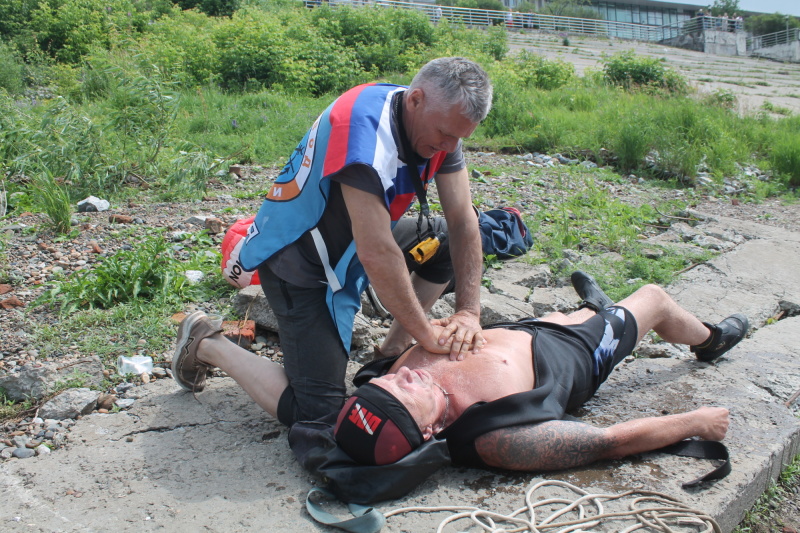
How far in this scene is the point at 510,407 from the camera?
7.82ft

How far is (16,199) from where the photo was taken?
5375mm

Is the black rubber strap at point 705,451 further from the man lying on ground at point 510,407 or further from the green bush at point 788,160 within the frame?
the green bush at point 788,160

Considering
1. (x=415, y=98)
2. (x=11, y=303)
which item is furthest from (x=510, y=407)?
(x=11, y=303)

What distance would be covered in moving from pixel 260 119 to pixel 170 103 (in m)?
2.35

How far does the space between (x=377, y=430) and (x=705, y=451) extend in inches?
48.4

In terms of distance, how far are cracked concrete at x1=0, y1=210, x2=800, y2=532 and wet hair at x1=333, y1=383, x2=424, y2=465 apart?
0.59 feet

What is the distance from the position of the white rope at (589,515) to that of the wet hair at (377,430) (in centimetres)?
19

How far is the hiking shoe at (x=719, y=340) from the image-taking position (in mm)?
3260

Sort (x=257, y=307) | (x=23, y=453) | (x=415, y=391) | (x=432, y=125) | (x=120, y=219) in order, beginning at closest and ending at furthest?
(x=415, y=391), (x=432, y=125), (x=23, y=453), (x=257, y=307), (x=120, y=219)

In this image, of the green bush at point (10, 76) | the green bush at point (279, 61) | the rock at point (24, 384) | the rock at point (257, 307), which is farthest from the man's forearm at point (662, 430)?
the green bush at point (10, 76)

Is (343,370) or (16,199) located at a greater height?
(16,199)

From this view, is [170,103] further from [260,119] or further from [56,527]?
[56,527]

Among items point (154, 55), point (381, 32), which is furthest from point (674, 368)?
point (381, 32)

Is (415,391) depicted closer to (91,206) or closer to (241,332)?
(241,332)
